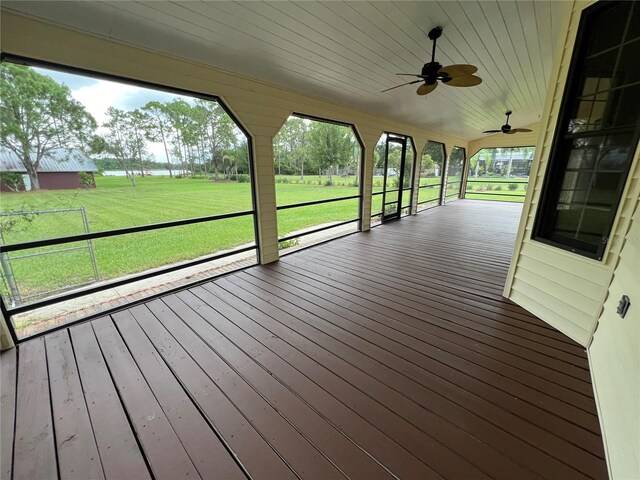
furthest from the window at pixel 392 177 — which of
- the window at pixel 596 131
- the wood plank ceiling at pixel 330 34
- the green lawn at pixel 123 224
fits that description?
the window at pixel 596 131

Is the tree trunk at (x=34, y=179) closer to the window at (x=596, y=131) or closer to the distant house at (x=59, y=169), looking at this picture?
the distant house at (x=59, y=169)

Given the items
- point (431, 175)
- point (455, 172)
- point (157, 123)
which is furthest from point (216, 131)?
point (455, 172)

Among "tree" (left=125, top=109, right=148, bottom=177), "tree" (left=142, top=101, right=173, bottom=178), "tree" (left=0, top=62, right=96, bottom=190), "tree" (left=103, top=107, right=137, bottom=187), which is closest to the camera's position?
"tree" (left=0, top=62, right=96, bottom=190)

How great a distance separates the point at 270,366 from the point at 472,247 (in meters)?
4.24

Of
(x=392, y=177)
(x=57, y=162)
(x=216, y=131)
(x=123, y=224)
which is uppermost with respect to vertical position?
(x=216, y=131)

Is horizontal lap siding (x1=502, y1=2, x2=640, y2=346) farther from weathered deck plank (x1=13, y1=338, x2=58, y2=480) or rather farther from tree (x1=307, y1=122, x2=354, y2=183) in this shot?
tree (x1=307, y1=122, x2=354, y2=183)

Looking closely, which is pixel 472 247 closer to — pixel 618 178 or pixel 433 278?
pixel 433 278

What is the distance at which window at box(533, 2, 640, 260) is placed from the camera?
1.73 metres

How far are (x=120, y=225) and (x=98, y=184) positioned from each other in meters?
0.62

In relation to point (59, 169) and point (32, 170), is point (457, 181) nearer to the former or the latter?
point (59, 169)

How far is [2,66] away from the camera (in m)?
1.88

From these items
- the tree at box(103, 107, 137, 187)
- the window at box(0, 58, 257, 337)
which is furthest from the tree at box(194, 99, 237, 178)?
the tree at box(103, 107, 137, 187)

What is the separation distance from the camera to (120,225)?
3387mm

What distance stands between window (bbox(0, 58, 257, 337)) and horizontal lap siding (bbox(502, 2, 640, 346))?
129 inches
